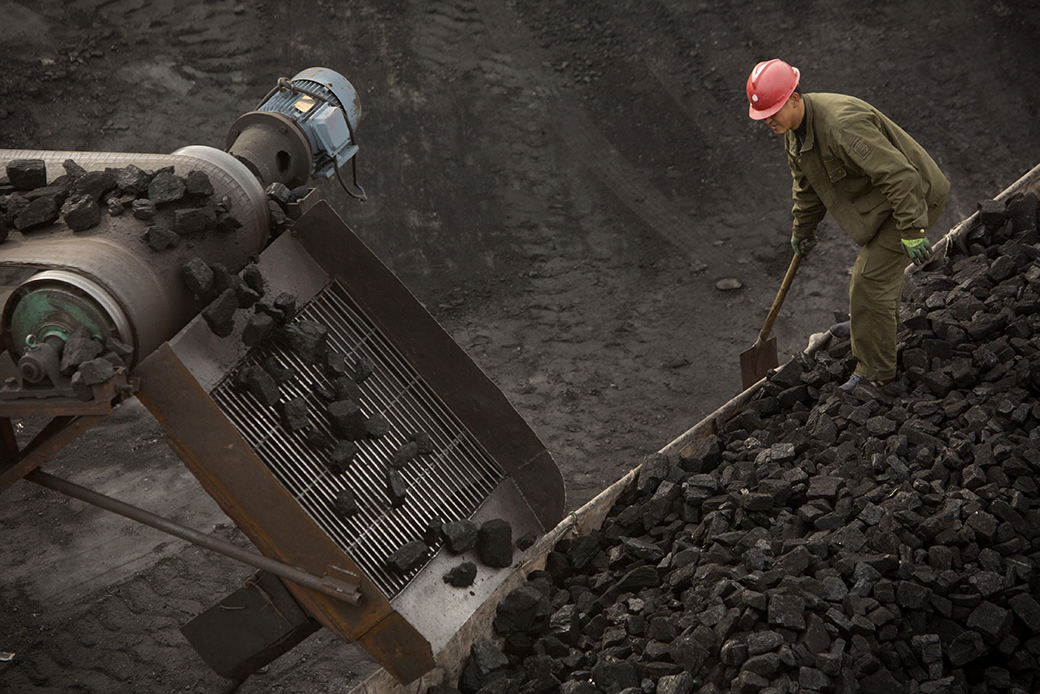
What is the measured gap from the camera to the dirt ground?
6.46m

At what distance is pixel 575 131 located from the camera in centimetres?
771

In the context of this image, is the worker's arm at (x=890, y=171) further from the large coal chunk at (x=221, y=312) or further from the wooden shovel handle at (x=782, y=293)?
the large coal chunk at (x=221, y=312)

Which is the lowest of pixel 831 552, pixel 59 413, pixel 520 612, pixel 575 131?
pixel 520 612

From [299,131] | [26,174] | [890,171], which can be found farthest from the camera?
[299,131]

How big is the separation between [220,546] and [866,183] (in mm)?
3085

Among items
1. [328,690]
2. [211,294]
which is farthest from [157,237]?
[328,690]

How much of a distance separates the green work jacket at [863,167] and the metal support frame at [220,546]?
105 inches

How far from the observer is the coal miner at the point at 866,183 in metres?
3.67

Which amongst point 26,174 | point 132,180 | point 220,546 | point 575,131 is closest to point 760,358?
point 220,546

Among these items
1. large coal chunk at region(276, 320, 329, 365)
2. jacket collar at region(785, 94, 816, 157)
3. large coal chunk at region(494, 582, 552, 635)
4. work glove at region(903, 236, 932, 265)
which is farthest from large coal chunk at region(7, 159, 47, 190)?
work glove at region(903, 236, 932, 265)

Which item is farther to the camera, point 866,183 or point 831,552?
point 866,183

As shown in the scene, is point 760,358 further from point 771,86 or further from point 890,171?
point 771,86

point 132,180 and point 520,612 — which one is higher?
point 132,180

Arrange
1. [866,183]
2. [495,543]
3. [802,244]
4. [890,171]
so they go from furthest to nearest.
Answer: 1. [802,244]
2. [866,183]
3. [890,171]
4. [495,543]
